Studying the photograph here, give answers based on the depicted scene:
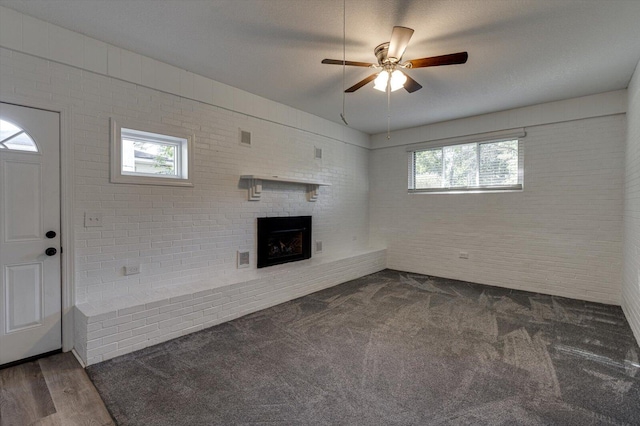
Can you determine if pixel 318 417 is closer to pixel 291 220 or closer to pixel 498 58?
pixel 291 220

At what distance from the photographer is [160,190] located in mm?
3154

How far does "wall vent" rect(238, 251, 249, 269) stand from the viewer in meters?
3.90

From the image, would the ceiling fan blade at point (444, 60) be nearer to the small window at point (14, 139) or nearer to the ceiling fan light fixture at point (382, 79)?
the ceiling fan light fixture at point (382, 79)

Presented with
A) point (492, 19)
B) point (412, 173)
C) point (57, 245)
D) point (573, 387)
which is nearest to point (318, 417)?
point (573, 387)

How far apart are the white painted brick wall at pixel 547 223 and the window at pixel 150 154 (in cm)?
404

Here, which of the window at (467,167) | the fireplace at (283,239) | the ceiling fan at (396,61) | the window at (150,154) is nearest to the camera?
the ceiling fan at (396,61)

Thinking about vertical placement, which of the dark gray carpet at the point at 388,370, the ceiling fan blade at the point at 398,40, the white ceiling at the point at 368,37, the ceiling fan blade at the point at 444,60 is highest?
the white ceiling at the point at 368,37

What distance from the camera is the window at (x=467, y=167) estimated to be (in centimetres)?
461

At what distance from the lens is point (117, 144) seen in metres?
2.86

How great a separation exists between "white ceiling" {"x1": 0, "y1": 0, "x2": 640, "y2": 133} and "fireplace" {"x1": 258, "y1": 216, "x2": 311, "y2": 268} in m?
1.82

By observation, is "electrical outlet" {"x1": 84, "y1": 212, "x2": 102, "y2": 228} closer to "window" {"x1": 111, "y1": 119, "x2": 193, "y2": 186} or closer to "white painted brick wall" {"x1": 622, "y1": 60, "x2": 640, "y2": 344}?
"window" {"x1": 111, "y1": 119, "x2": 193, "y2": 186}

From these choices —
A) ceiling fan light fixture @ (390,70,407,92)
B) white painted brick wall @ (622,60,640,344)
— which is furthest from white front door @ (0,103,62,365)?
white painted brick wall @ (622,60,640,344)

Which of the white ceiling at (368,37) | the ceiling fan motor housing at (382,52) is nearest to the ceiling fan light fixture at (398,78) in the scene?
the ceiling fan motor housing at (382,52)

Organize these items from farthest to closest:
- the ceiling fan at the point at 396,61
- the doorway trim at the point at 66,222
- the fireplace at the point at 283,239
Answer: the fireplace at the point at 283,239
the doorway trim at the point at 66,222
the ceiling fan at the point at 396,61
